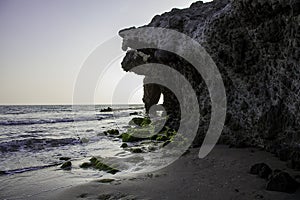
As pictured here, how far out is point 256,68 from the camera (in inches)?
255

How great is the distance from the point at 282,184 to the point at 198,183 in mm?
1389

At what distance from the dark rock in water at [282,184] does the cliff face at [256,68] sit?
1.24 metres

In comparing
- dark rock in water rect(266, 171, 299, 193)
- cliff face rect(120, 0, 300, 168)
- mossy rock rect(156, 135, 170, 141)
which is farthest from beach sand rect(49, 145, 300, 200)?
mossy rock rect(156, 135, 170, 141)

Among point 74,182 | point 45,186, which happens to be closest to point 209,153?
point 74,182

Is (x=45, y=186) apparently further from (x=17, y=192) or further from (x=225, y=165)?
(x=225, y=165)

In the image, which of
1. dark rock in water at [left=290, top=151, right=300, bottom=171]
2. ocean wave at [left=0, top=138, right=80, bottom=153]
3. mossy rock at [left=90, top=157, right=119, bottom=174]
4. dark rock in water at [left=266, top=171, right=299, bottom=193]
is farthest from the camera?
ocean wave at [left=0, top=138, right=80, bottom=153]

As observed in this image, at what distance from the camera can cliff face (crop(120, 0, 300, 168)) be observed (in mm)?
5086

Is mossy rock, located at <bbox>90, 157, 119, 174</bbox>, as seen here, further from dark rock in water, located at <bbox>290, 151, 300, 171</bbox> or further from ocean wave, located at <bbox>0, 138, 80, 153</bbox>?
ocean wave, located at <bbox>0, 138, 80, 153</bbox>

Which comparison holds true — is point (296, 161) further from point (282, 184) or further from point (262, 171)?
point (282, 184)

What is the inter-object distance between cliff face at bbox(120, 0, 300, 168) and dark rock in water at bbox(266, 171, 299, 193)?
1241 mm

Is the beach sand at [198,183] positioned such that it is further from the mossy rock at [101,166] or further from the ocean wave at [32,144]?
the ocean wave at [32,144]

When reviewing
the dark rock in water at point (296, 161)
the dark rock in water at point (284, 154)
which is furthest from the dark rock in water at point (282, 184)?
the dark rock in water at point (284, 154)

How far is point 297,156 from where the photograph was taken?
15.5ft

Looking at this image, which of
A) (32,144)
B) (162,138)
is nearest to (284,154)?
(162,138)
